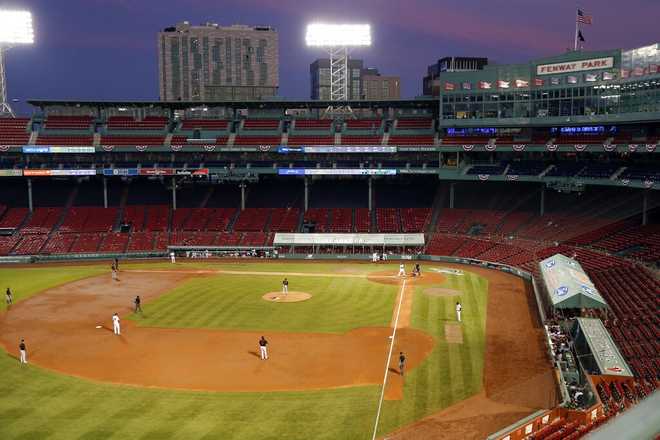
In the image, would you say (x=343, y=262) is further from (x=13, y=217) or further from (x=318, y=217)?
(x=13, y=217)

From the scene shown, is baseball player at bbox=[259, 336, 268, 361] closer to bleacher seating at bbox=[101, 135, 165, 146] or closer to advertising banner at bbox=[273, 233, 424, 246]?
advertising banner at bbox=[273, 233, 424, 246]

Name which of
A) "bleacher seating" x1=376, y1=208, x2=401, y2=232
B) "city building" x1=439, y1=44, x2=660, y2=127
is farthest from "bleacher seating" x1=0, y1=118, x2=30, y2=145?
"city building" x1=439, y1=44, x2=660, y2=127

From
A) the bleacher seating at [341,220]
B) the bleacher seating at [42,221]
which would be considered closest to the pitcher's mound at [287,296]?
the bleacher seating at [341,220]

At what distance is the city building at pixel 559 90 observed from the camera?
49.9m

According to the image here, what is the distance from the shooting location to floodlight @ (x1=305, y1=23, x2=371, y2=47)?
74.3 m

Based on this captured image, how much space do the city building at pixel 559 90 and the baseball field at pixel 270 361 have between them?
21209mm

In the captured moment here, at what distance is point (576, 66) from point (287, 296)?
38.5 meters

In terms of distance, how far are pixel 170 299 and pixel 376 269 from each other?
67.8ft

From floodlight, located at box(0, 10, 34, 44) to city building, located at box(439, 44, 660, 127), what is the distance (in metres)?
53.7

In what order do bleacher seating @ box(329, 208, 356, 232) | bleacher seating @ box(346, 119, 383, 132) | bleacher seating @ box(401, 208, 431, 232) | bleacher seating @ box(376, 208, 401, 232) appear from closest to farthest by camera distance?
bleacher seating @ box(401, 208, 431, 232), bleacher seating @ box(376, 208, 401, 232), bleacher seating @ box(329, 208, 356, 232), bleacher seating @ box(346, 119, 383, 132)

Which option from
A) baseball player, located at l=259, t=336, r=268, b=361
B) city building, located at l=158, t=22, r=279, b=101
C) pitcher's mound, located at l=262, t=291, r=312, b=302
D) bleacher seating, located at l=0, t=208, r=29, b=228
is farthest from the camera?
city building, located at l=158, t=22, r=279, b=101

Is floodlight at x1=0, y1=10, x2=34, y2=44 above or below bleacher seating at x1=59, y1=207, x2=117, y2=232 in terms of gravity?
above

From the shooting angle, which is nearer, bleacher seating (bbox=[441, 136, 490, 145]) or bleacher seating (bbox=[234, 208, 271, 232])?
bleacher seating (bbox=[441, 136, 490, 145])

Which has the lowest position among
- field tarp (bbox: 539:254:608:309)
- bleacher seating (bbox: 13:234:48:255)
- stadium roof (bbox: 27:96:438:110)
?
field tarp (bbox: 539:254:608:309)
